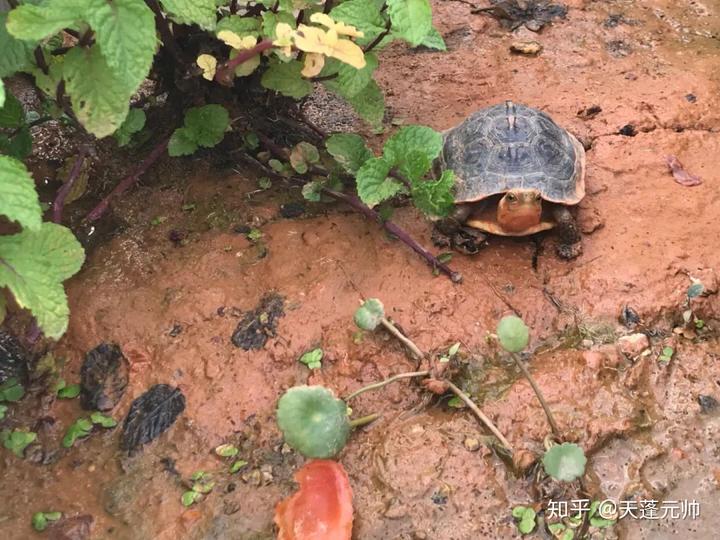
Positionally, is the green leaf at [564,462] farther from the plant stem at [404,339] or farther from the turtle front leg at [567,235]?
the turtle front leg at [567,235]

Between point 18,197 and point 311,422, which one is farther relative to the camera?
point 311,422

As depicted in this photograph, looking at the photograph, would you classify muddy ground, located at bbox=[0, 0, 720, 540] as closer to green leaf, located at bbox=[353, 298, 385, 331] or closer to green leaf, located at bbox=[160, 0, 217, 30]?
green leaf, located at bbox=[353, 298, 385, 331]

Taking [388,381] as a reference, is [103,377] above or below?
below

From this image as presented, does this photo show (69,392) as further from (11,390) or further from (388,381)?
(388,381)

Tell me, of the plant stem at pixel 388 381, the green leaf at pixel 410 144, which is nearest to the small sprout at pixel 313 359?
the plant stem at pixel 388 381

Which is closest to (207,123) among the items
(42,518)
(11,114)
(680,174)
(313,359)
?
(11,114)

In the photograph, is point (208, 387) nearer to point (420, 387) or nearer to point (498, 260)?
point (420, 387)

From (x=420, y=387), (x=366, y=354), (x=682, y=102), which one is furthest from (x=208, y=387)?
(x=682, y=102)
